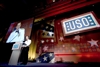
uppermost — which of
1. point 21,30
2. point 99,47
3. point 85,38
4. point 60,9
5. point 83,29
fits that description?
point 60,9

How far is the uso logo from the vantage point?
2.69m

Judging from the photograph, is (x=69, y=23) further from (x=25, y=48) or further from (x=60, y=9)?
(x=25, y=48)

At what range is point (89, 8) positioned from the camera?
3.17 m

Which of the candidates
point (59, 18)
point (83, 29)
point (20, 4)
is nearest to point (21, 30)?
point (20, 4)

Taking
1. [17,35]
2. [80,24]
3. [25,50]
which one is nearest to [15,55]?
[25,50]

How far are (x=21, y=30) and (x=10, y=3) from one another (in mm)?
1524

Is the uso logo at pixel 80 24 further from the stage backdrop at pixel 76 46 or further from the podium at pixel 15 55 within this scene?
the podium at pixel 15 55

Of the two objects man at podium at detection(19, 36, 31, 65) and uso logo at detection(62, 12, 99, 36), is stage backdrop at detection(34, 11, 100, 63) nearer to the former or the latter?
uso logo at detection(62, 12, 99, 36)

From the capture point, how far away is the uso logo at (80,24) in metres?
2.69

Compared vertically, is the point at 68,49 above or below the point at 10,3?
below

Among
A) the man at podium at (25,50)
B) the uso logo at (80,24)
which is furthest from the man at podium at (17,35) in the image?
the uso logo at (80,24)

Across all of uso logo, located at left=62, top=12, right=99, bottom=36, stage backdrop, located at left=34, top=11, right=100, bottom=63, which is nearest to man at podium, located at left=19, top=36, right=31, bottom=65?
stage backdrop, located at left=34, top=11, right=100, bottom=63

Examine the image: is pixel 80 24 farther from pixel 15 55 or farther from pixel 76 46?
pixel 15 55

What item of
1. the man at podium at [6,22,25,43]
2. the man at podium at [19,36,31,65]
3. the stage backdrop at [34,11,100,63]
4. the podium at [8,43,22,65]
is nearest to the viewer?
the stage backdrop at [34,11,100,63]
